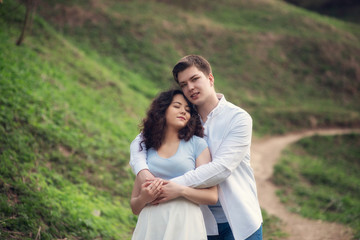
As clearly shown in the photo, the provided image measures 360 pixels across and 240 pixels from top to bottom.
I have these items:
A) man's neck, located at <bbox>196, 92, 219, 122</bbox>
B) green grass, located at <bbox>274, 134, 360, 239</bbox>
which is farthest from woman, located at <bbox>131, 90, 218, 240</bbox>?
green grass, located at <bbox>274, 134, 360, 239</bbox>

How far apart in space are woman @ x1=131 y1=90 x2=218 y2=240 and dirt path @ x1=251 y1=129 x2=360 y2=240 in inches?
186

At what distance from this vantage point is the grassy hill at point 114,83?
17.8 ft

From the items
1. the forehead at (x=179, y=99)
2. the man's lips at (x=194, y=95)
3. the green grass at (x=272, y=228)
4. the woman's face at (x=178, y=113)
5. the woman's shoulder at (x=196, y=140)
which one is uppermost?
the man's lips at (x=194, y=95)

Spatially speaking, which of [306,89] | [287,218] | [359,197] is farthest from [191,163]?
[306,89]

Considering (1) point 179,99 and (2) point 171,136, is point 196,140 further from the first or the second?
(1) point 179,99

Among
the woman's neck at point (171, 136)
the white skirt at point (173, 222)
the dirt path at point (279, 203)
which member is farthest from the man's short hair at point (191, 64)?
the dirt path at point (279, 203)

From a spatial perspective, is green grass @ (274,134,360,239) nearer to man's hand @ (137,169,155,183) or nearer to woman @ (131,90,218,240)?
woman @ (131,90,218,240)

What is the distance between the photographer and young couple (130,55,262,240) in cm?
274

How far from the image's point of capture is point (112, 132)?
368 inches

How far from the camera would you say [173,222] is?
8.84 feet

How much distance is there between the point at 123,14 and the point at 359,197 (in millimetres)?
16770

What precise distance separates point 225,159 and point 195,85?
0.78 metres

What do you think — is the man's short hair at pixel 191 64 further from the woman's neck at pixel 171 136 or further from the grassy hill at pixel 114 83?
the grassy hill at pixel 114 83

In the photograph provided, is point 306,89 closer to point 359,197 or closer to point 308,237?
point 359,197
